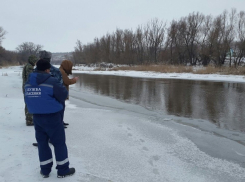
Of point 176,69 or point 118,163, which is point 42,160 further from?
point 176,69

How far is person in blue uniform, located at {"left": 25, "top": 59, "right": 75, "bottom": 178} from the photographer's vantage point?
8.92ft

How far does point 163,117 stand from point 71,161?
4074mm

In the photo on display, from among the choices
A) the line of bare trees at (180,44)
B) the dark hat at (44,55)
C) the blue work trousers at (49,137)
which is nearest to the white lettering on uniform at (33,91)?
the blue work trousers at (49,137)

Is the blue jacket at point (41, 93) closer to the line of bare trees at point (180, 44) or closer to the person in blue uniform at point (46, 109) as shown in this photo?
the person in blue uniform at point (46, 109)

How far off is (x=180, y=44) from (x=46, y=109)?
52.4 m

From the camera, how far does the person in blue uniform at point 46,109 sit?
2719 millimetres

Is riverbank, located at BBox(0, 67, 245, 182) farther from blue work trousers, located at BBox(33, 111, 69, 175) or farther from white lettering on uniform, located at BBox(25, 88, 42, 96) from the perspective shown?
white lettering on uniform, located at BBox(25, 88, 42, 96)

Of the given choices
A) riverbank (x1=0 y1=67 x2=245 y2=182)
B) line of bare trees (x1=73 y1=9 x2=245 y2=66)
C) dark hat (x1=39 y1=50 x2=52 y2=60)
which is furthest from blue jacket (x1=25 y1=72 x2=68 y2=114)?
line of bare trees (x1=73 y1=9 x2=245 y2=66)

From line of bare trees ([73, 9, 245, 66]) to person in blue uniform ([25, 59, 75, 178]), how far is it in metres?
38.8

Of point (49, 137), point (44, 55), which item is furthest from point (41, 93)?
point (44, 55)

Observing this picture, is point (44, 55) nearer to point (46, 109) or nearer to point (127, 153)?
point (46, 109)

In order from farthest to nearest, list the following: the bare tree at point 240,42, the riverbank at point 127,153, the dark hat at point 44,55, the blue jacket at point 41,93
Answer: the bare tree at point 240,42 → the dark hat at point 44,55 → the riverbank at point 127,153 → the blue jacket at point 41,93

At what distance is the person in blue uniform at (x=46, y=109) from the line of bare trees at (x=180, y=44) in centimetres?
3883

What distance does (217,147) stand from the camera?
4434 mm
